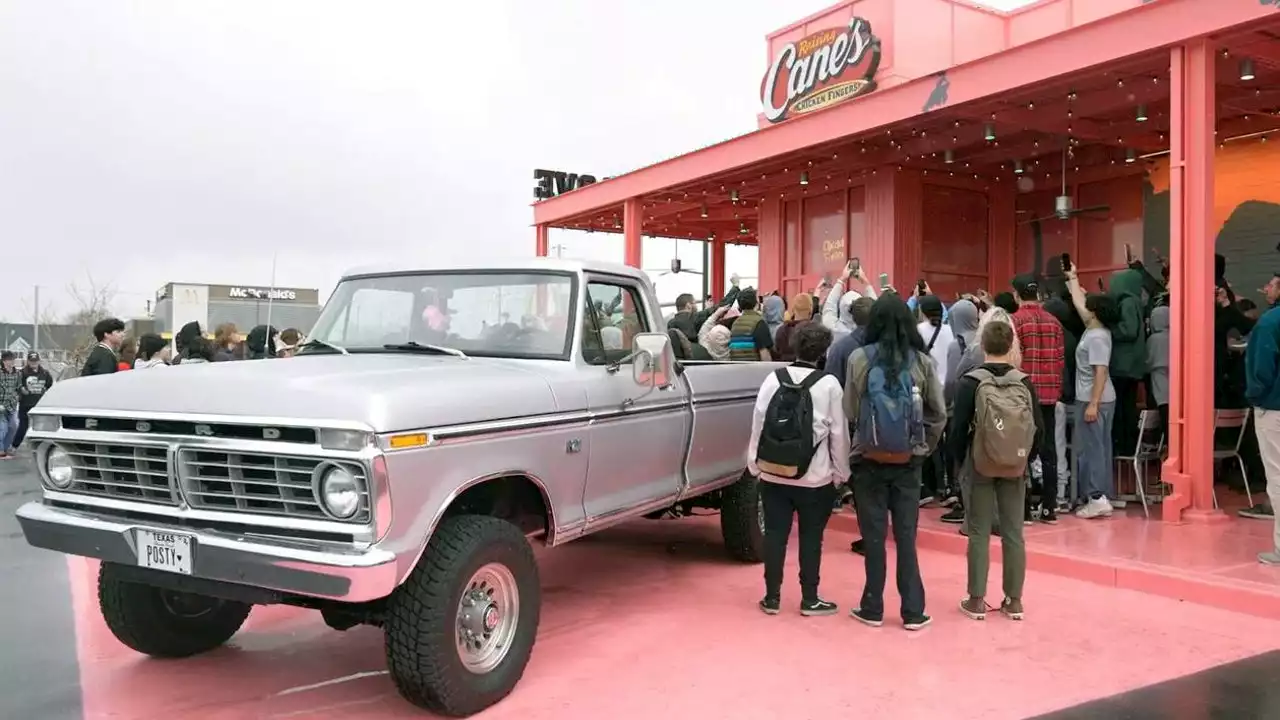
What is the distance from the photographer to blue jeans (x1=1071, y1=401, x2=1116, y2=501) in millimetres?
7711

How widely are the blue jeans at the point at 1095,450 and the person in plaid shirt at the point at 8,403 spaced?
16484mm

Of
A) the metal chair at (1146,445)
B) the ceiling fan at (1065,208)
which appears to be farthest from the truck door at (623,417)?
the ceiling fan at (1065,208)

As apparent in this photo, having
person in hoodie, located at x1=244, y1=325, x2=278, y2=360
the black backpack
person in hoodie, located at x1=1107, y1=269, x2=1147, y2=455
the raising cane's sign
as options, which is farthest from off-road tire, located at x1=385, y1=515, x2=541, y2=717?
the raising cane's sign

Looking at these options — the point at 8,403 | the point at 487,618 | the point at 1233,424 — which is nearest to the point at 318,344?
the point at 487,618

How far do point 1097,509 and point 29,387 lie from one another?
16.3 m

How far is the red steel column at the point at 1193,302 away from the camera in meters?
7.25

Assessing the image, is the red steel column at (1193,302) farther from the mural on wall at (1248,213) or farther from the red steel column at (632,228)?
the red steel column at (632,228)

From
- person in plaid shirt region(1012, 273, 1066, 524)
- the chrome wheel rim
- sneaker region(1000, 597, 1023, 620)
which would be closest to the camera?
the chrome wheel rim

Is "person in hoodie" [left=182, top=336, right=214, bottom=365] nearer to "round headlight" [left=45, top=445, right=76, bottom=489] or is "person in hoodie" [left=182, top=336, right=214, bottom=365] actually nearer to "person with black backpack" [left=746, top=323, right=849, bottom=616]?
"round headlight" [left=45, top=445, right=76, bottom=489]

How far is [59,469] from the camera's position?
423 centimetres

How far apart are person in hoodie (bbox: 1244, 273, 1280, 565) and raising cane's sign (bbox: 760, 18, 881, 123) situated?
9.26 metres

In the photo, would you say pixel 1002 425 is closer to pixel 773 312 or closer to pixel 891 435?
pixel 891 435

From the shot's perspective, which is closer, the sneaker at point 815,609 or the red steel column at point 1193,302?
the sneaker at point 815,609

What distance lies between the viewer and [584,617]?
556 centimetres
